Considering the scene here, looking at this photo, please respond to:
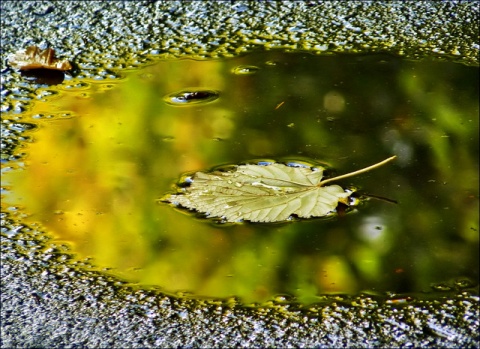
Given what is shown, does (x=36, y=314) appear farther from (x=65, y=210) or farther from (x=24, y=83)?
(x=24, y=83)

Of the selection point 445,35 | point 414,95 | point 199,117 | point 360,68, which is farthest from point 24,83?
point 445,35

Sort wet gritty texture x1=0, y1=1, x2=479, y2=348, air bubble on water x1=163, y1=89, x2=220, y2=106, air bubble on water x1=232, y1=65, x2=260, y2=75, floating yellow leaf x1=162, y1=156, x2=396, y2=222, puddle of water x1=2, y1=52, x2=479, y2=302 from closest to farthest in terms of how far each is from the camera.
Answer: wet gritty texture x1=0, y1=1, x2=479, y2=348 → puddle of water x1=2, y1=52, x2=479, y2=302 → floating yellow leaf x1=162, y1=156, x2=396, y2=222 → air bubble on water x1=163, y1=89, x2=220, y2=106 → air bubble on water x1=232, y1=65, x2=260, y2=75

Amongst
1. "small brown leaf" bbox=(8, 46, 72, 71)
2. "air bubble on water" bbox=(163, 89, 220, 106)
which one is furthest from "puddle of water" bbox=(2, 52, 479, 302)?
"small brown leaf" bbox=(8, 46, 72, 71)

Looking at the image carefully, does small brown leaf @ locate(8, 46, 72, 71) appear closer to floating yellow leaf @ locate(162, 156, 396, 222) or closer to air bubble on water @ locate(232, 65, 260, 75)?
air bubble on water @ locate(232, 65, 260, 75)

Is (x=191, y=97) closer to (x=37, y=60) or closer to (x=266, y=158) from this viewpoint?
(x=266, y=158)

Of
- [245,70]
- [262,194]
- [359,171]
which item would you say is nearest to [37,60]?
[245,70]

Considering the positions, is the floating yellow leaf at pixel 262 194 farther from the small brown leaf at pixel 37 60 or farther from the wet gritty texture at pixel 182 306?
the small brown leaf at pixel 37 60

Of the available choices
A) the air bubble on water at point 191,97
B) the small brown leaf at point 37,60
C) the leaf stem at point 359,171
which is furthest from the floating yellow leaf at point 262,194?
the small brown leaf at point 37,60
